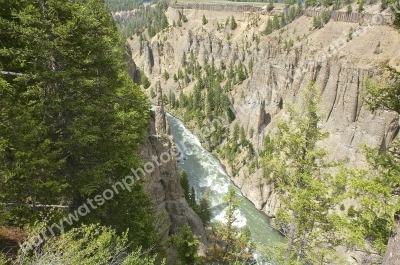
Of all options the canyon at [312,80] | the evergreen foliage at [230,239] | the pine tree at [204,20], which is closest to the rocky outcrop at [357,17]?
the canyon at [312,80]

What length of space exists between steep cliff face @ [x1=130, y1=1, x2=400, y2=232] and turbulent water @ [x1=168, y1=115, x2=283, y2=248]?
87.0 inches

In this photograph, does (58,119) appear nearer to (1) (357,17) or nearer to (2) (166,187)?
(2) (166,187)

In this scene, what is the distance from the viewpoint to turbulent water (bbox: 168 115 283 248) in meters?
46.2

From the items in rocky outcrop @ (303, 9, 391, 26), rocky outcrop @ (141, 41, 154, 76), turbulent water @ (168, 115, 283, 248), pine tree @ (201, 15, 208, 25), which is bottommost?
turbulent water @ (168, 115, 283, 248)

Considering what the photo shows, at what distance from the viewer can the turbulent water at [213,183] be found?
46156 millimetres

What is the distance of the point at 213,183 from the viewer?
58750 mm

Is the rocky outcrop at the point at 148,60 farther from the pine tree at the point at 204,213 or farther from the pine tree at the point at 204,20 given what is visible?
the pine tree at the point at 204,213

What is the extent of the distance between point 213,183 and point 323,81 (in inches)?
1097

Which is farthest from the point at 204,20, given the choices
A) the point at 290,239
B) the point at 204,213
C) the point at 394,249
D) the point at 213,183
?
the point at 394,249

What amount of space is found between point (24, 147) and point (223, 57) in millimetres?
98797

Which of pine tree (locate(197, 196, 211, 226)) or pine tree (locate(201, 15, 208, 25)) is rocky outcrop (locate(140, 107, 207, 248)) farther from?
pine tree (locate(201, 15, 208, 25))

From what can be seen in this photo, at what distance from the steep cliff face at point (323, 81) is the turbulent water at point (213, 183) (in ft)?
7.25

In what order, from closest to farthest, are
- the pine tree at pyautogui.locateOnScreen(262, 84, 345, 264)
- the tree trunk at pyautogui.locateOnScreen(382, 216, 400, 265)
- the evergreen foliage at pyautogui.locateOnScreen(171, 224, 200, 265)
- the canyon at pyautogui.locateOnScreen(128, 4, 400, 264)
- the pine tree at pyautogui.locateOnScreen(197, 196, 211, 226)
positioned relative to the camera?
1. the tree trunk at pyautogui.locateOnScreen(382, 216, 400, 265)
2. the pine tree at pyautogui.locateOnScreen(262, 84, 345, 264)
3. the evergreen foliage at pyautogui.locateOnScreen(171, 224, 200, 265)
4. the pine tree at pyautogui.locateOnScreen(197, 196, 211, 226)
5. the canyon at pyautogui.locateOnScreen(128, 4, 400, 264)

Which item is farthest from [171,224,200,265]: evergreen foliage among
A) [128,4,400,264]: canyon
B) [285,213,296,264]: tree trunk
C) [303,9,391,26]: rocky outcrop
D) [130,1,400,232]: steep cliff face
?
[303,9,391,26]: rocky outcrop
